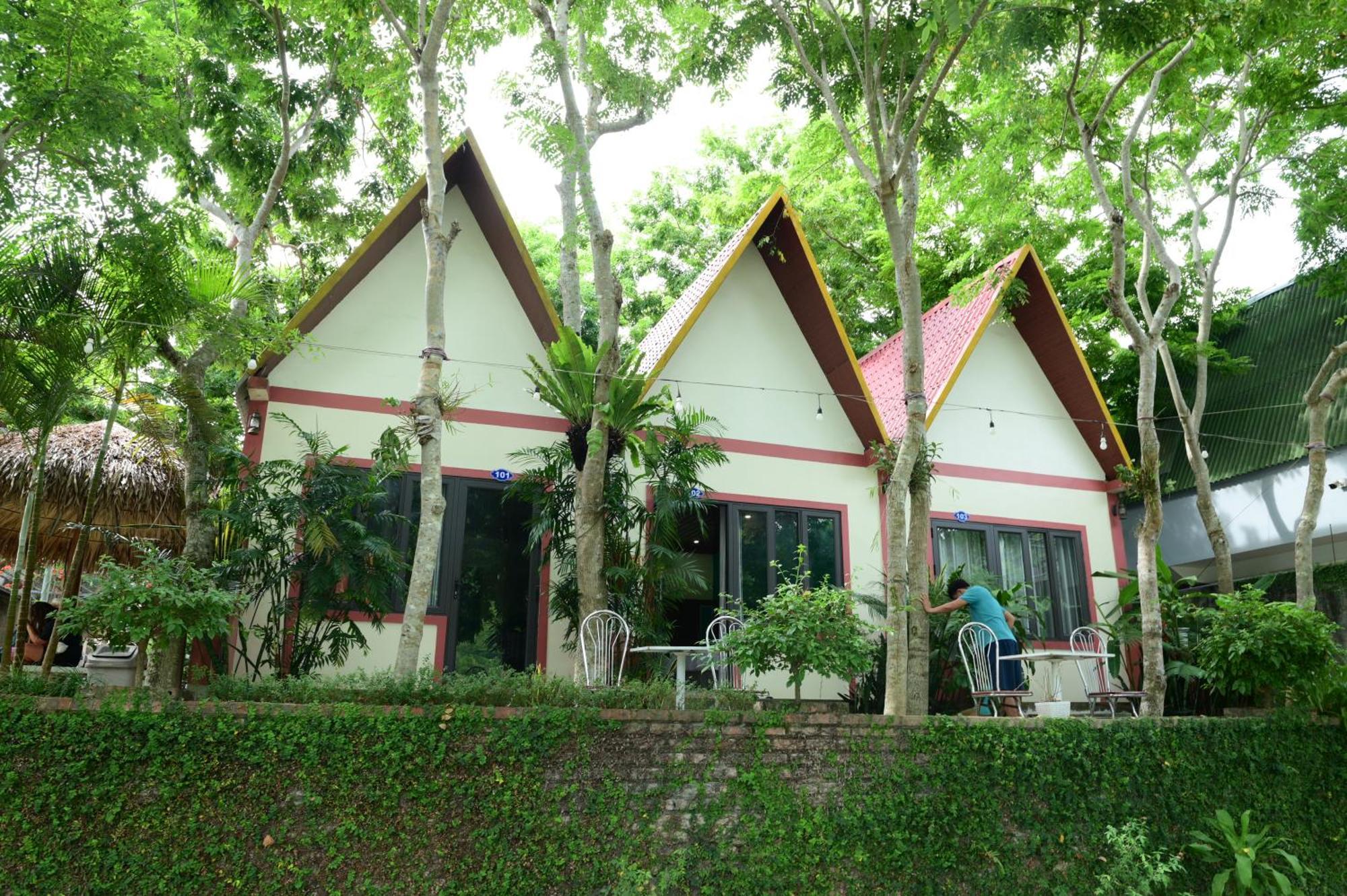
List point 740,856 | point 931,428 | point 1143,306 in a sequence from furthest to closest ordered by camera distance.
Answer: point 931,428
point 1143,306
point 740,856

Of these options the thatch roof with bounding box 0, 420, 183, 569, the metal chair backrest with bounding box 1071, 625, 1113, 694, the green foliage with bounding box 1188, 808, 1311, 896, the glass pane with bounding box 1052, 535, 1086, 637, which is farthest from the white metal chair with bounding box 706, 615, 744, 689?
the thatch roof with bounding box 0, 420, 183, 569

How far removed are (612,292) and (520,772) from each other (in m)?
4.92

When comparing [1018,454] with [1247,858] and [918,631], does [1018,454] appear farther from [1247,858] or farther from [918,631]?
[1247,858]

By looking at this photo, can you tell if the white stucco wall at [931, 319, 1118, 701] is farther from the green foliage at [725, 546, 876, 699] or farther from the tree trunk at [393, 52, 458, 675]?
the tree trunk at [393, 52, 458, 675]

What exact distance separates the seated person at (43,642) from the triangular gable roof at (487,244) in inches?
148

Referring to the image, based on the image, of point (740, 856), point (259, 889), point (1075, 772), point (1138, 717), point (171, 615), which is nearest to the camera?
point (259, 889)

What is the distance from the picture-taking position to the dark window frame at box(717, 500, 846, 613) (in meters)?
10.4

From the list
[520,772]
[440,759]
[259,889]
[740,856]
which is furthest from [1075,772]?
[259,889]

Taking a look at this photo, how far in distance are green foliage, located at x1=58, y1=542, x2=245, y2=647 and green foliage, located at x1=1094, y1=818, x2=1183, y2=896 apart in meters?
6.00

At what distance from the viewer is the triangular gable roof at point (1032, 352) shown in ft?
38.7

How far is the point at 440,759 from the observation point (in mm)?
5332

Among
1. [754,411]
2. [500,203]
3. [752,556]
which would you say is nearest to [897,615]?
[752,556]

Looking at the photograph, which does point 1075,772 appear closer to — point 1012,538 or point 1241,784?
point 1241,784

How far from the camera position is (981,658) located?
769 cm
